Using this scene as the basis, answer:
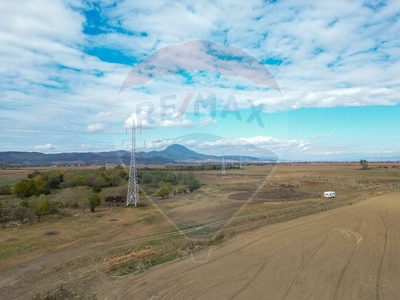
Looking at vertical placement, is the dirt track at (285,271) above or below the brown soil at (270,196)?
above

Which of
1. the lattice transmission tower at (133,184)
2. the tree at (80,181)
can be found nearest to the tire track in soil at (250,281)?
the lattice transmission tower at (133,184)

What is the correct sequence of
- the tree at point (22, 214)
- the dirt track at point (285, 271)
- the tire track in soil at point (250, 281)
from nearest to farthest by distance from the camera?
the tire track in soil at point (250, 281) → the dirt track at point (285, 271) → the tree at point (22, 214)

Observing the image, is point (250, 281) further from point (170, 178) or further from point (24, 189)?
point (24, 189)

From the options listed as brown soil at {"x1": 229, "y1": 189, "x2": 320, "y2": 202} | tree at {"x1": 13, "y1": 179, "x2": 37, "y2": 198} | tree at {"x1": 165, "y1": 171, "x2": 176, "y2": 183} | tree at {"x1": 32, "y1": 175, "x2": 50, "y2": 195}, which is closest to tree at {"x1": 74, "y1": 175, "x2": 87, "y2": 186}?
tree at {"x1": 32, "y1": 175, "x2": 50, "y2": 195}

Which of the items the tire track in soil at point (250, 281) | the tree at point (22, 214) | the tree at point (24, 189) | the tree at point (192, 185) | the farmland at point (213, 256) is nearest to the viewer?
the tire track in soil at point (250, 281)

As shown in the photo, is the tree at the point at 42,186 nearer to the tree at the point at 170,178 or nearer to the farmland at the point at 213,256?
the tree at the point at 170,178

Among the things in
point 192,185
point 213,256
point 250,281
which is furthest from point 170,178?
point 250,281

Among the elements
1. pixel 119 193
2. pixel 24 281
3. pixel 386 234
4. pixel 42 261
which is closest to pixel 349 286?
pixel 386 234
